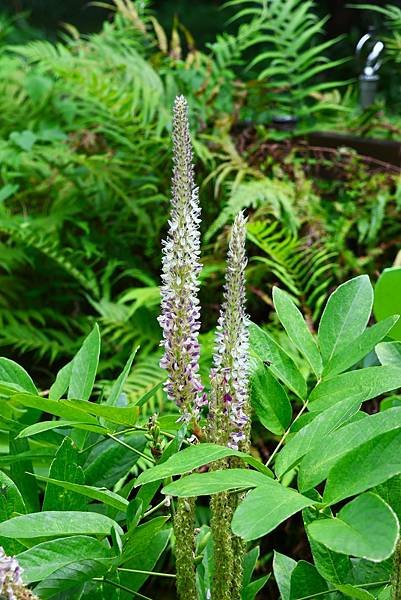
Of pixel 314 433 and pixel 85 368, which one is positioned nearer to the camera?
pixel 314 433

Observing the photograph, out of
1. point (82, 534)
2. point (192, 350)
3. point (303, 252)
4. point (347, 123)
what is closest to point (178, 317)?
point (192, 350)

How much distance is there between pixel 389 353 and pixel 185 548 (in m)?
0.19

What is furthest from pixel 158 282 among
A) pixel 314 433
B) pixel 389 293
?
pixel 314 433

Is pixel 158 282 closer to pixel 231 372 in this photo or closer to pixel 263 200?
pixel 263 200

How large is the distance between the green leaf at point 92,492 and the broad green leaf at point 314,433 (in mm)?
95

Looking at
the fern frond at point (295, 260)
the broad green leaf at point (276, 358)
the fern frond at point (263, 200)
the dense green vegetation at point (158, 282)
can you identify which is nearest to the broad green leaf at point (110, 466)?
the dense green vegetation at point (158, 282)

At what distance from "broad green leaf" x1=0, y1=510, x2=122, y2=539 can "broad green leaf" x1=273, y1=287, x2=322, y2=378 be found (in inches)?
6.5

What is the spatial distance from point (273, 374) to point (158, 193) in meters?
1.79

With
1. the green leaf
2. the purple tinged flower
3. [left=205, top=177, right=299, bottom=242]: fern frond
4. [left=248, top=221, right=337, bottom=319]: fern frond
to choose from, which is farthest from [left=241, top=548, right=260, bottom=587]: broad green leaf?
[left=205, top=177, right=299, bottom=242]: fern frond

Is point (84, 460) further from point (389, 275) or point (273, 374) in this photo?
point (389, 275)

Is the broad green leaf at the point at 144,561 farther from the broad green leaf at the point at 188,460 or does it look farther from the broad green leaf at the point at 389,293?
the broad green leaf at the point at 389,293

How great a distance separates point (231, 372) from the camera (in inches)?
17.5

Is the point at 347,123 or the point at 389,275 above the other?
the point at 389,275

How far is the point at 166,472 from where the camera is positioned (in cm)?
39
